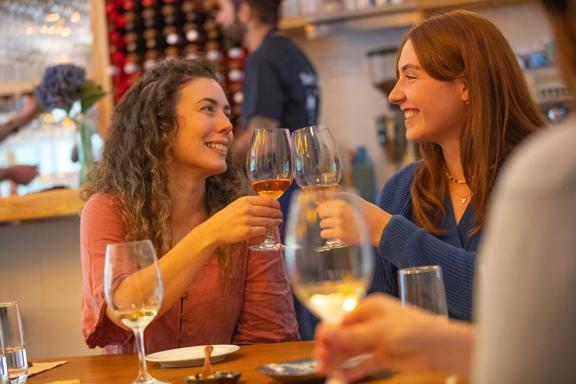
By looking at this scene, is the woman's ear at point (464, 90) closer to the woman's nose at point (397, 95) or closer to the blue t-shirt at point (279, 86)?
the woman's nose at point (397, 95)

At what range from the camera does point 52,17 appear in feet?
14.6

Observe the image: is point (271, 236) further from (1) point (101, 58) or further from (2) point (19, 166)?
(1) point (101, 58)

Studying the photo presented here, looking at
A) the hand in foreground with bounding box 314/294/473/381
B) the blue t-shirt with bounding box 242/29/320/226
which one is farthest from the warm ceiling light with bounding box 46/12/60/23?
the hand in foreground with bounding box 314/294/473/381

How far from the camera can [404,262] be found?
177 cm

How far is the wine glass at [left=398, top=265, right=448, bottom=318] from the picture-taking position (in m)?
1.28

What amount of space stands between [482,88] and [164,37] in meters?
2.84

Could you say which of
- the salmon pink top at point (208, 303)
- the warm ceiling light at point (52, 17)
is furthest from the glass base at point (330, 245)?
the warm ceiling light at point (52, 17)

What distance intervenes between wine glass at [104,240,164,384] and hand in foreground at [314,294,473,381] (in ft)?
1.79

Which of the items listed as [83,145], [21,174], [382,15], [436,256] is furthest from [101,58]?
[436,256]

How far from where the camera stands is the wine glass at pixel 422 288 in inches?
50.3

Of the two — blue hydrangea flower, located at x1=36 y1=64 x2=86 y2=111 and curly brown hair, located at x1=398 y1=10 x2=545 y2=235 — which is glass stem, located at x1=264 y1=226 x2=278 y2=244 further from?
blue hydrangea flower, located at x1=36 y1=64 x2=86 y2=111

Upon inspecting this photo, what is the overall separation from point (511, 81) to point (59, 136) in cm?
272

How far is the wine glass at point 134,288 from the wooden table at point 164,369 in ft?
0.66

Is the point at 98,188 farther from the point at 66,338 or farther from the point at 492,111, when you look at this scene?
the point at 66,338
